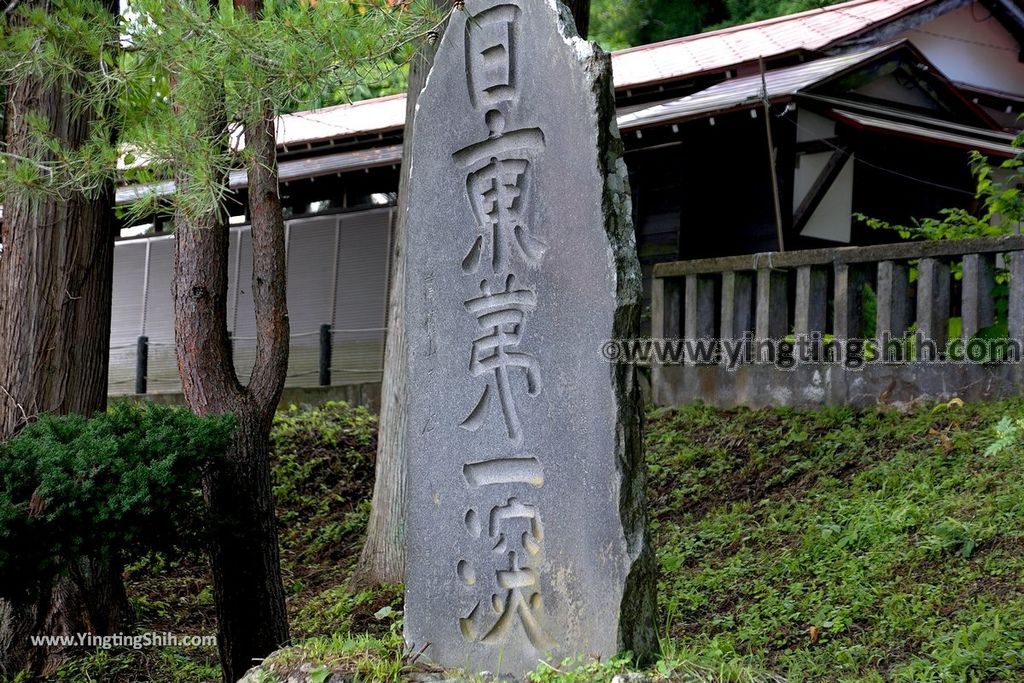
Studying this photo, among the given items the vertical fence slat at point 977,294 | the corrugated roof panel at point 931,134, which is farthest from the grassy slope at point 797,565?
the corrugated roof panel at point 931,134

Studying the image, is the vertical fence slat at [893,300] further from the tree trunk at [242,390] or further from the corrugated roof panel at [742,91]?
the tree trunk at [242,390]

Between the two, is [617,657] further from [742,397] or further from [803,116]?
[803,116]

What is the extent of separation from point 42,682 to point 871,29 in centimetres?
1236

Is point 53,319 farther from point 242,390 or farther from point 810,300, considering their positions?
point 810,300

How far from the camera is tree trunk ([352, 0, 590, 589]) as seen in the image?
8.51 metres

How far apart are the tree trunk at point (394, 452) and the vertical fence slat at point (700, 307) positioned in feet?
9.41

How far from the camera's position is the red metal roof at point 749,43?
547 inches

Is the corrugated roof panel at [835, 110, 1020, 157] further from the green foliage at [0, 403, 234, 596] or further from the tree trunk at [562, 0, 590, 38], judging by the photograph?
the green foliage at [0, 403, 234, 596]

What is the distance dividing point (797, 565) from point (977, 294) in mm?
2986

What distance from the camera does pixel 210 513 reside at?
6.39 meters

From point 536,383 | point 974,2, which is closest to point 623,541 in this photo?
point 536,383

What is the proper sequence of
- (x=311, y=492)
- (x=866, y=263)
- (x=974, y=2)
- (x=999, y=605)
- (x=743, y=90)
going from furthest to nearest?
1. (x=974, y=2)
2. (x=743, y=90)
3. (x=311, y=492)
4. (x=866, y=263)
5. (x=999, y=605)

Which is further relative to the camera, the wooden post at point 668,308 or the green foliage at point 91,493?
the wooden post at point 668,308

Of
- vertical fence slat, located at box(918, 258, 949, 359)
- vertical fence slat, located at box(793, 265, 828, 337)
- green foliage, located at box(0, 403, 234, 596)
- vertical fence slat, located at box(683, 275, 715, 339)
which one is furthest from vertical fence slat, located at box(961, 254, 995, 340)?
green foliage, located at box(0, 403, 234, 596)
